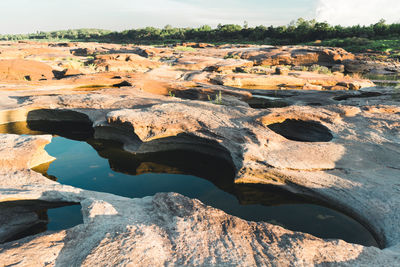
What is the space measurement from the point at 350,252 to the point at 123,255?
2639 millimetres

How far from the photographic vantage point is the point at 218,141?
6660mm

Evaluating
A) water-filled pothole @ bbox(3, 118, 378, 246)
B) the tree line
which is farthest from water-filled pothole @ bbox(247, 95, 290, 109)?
the tree line

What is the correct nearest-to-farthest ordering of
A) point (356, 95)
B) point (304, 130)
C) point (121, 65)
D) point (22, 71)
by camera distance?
point (304, 130), point (356, 95), point (22, 71), point (121, 65)

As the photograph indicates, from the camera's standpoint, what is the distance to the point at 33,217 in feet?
15.5

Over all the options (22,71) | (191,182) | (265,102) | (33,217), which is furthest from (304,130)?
(22,71)

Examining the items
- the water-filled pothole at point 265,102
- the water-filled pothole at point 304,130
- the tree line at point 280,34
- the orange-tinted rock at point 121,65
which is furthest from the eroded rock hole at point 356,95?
the tree line at point 280,34

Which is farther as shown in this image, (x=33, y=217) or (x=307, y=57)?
(x=307, y=57)

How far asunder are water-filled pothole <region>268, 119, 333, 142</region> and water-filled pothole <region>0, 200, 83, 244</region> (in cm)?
655

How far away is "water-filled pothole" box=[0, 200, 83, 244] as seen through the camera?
170 inches

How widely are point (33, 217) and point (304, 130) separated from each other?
767cm

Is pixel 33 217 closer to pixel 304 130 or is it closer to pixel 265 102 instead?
pixel 304 130

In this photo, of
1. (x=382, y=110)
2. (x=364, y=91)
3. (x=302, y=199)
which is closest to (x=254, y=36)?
(x=364, y=91)

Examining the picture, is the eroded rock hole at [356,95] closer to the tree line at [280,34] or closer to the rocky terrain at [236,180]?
the rocky terrain at [236,180]

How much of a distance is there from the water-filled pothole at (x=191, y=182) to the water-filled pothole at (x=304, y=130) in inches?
105
